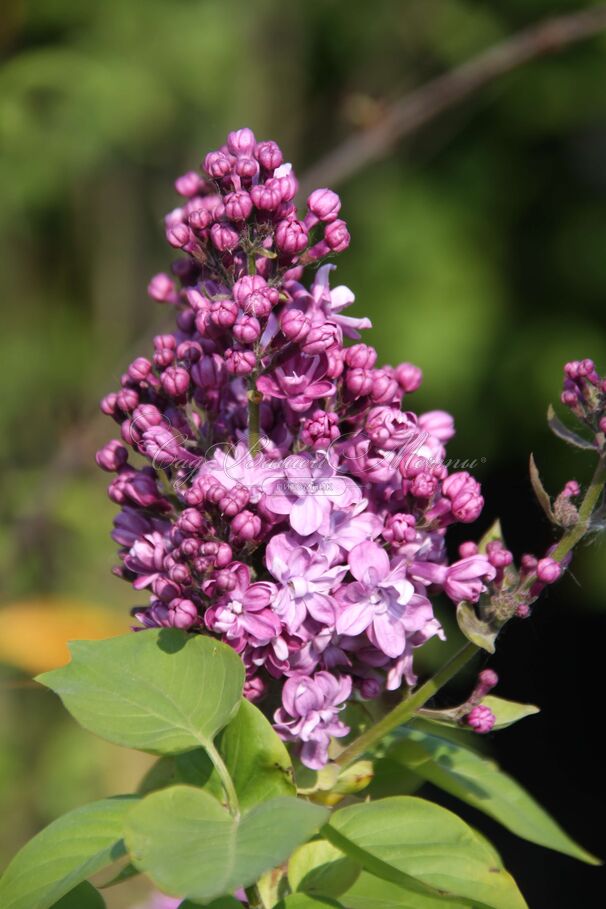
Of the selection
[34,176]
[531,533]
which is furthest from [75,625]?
[531,533]

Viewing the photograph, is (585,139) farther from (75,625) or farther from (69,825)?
(69,825)

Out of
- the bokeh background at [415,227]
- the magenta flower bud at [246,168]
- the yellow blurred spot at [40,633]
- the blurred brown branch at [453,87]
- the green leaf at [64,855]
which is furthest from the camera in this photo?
the bokeh background at [415,227]

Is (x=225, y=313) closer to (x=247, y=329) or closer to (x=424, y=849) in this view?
(x=247, y=329)

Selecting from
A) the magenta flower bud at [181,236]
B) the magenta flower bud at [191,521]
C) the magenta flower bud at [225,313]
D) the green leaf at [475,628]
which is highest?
the magenta flower bud at [181,236]

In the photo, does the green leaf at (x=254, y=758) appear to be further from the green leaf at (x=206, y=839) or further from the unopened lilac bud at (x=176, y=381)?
the unopened lilac bud at (x=176, y=381)

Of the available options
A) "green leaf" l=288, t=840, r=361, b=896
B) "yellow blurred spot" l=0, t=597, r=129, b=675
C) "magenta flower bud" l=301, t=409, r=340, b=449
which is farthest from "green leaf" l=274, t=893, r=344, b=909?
"yellow blurred spot" l=0, t=597, r=129, b=675

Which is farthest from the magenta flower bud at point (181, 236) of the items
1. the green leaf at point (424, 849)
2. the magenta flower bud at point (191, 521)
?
the green leaf at point (424, 849)
